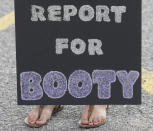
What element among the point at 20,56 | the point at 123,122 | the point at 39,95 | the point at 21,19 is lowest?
the point at 123,122

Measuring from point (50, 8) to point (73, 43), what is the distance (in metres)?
0.25

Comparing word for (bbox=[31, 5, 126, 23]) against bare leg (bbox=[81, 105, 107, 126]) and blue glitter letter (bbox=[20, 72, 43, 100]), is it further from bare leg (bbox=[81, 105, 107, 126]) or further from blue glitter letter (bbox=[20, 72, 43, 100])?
bare leg (bbox=[81, 105, 107, 126])

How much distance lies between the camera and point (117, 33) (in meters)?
3.33

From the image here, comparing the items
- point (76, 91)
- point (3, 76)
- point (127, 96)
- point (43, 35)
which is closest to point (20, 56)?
point (43, 35)

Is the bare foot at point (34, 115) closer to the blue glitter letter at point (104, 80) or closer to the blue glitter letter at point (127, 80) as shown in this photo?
the blue glitter letter at point (104, 80)

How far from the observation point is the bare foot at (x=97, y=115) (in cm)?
364

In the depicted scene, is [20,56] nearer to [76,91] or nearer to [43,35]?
[43,35]

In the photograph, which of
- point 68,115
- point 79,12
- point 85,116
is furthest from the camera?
point 68,115

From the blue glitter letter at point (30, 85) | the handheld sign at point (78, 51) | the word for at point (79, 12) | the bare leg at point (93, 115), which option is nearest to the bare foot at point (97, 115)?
the bare leg at point (93, 115)

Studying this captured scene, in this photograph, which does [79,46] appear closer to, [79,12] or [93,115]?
[79,12]

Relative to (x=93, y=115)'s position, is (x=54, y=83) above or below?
above

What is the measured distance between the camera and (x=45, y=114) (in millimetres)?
3693

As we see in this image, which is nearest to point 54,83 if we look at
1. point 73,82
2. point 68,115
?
point 73,82

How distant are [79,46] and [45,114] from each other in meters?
0.61
